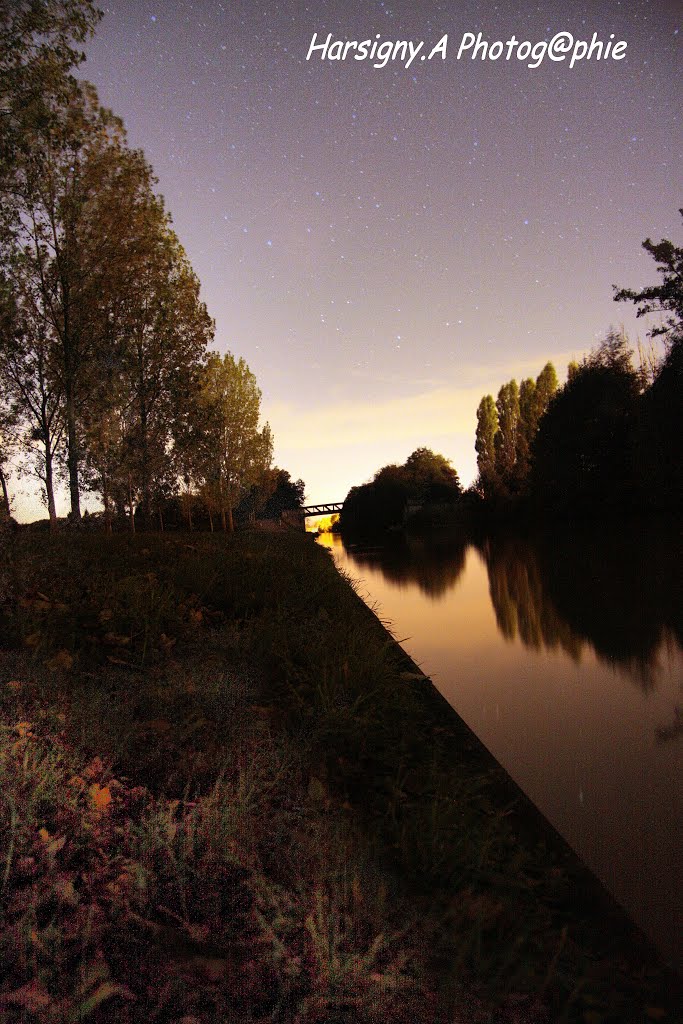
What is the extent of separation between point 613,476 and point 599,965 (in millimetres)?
37810

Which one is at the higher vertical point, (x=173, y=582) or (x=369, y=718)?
(x=173, y=582)

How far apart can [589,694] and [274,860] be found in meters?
5.04

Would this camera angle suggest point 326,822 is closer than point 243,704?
Yes

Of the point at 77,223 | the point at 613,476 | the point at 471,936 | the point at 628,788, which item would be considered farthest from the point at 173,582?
the point at 613,476

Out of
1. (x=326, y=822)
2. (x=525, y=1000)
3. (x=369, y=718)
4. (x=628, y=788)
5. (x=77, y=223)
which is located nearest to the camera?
(x=525, y=1000)

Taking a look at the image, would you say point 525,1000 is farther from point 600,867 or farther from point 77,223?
point 77,223

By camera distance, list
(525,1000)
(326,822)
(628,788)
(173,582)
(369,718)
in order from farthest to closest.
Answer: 1. (173,582)
2. (628,788)
3. (369,718)
4. (326,822)
5. (525,1000)

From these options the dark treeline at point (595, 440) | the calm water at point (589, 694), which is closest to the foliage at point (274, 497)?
the dark treeline at point (595, 440)

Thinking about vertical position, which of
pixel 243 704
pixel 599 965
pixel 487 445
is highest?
pixel 487 445

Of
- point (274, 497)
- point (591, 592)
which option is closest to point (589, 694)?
point (591, 592)

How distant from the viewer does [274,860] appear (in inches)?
104

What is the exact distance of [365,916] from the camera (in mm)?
2322

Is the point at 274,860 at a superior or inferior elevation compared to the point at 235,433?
inferior

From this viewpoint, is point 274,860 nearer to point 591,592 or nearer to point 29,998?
point 29,998
